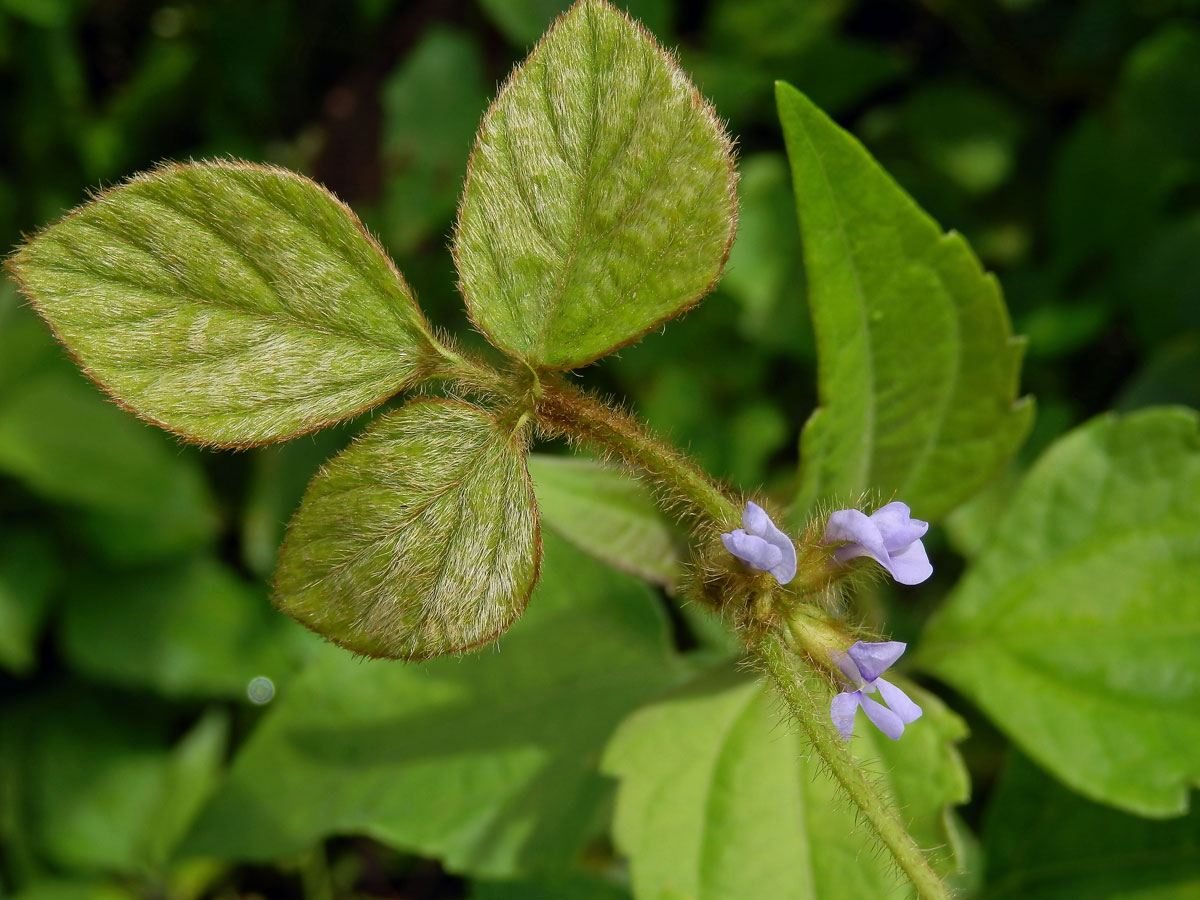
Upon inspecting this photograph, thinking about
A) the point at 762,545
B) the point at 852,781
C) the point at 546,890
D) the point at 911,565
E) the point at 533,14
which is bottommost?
the point at 546,890

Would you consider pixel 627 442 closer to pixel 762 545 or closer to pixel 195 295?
pixel 762 545

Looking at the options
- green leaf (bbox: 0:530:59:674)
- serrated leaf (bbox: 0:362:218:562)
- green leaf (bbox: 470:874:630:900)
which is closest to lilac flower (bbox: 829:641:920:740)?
green leaf (bbox: 470:874:630:900)

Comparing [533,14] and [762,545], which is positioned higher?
[533,14]

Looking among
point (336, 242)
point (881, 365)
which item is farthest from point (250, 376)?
point (881, 365)

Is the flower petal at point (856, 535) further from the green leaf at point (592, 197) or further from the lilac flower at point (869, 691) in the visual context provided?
the green leaf at point (592, 197)

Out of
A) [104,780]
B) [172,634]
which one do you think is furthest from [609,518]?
[104,780]

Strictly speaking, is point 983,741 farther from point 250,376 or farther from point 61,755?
point 61,755
